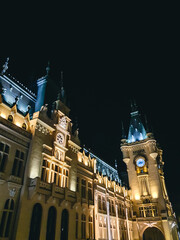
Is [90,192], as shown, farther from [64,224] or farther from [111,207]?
[111,207]

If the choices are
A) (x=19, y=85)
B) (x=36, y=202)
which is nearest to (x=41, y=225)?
(x=36, y=202)

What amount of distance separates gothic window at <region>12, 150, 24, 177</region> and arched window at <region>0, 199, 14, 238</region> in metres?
3.04

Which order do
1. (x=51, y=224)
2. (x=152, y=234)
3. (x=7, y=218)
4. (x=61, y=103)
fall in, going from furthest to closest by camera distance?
(x=152, y=234) → (x=61, y=103) → (x=51, y=224) → (x=7, y=218)

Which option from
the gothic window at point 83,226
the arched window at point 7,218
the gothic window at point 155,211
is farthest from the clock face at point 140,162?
the arched window at point 7,218

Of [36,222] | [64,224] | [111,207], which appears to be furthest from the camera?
[111,207]

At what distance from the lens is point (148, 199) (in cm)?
5322

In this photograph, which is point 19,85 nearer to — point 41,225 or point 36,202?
point 36,202

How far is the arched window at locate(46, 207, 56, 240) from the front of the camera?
77.5 ft

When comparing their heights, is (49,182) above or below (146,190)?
below

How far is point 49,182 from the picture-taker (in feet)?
87.2

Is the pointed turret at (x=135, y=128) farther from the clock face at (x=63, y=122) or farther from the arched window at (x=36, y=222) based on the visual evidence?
the arched window at (x=36, y=222)

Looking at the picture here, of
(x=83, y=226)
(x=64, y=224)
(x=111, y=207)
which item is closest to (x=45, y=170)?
(x=64, y=224)

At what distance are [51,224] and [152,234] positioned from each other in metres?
40.2

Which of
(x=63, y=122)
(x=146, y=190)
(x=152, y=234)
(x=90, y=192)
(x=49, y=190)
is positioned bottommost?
(x=152, y=234)
